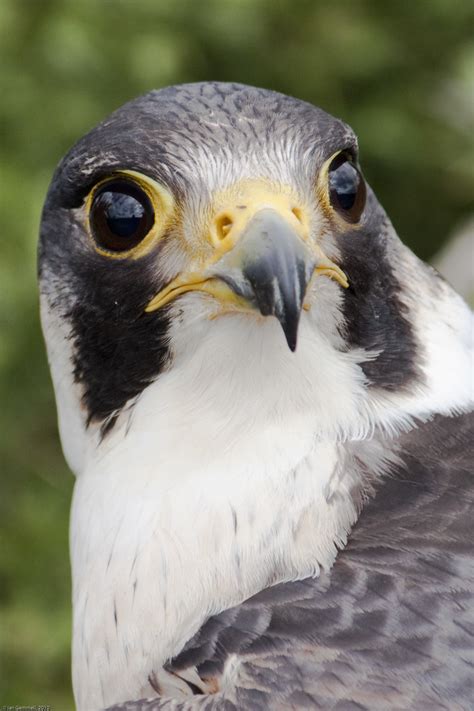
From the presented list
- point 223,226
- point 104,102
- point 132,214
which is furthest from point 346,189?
point 104,102

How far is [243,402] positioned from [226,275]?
12.7 inches

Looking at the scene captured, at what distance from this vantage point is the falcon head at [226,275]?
2.45 m

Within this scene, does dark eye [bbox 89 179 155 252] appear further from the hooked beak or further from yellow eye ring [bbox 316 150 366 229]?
yellow eye ring [bbox 316 150 366 229]

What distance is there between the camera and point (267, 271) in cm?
222

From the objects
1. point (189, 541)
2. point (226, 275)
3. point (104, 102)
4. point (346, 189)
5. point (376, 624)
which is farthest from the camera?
point (104, 102)

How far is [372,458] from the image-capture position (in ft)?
8.23

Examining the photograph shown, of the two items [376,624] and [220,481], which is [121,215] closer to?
[220,481]

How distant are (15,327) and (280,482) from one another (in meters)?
2.49

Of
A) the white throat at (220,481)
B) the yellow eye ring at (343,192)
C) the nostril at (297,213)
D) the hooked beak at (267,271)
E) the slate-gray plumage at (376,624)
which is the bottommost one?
the slate-gray plumage at (376,624)

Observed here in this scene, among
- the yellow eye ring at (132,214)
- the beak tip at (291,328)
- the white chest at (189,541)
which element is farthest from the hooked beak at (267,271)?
the white chest at (189,541)

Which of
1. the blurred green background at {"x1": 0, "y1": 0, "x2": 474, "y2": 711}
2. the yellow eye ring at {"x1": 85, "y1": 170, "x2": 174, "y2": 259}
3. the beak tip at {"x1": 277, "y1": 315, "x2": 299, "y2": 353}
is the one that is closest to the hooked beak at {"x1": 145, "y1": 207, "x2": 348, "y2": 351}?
the beak tip at {"x1": 277, "y1": 315, "x2": 299, "y2": 353}

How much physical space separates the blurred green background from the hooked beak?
76.7 inches

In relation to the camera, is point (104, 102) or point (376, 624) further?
point (104, 102)

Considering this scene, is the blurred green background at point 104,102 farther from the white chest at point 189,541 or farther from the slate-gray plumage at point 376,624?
the slate-gray plumage at point 376,624
